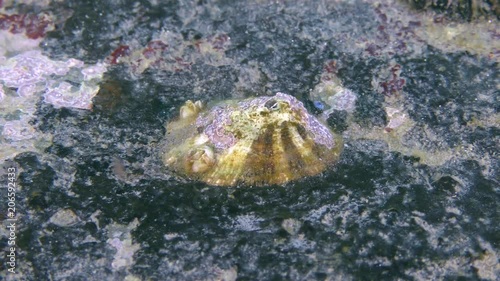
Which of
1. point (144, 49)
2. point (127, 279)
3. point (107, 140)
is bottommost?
point (127, 279)

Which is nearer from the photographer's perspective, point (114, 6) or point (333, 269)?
point (333, 269)

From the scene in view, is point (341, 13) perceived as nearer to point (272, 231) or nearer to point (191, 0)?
point (191, 0)

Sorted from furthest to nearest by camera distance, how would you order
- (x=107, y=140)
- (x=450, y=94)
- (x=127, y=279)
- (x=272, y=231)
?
1. (x=450, y=94)
2. (x=107, y=140)
3. (x=272, y=231)
4. (x=127, y=279)

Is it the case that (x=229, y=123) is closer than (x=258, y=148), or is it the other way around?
(x=258, y=148)

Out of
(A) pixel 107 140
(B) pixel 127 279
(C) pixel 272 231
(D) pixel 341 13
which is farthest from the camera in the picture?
(D) pixel 341 13

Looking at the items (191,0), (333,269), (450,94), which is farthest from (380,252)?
(191,0)

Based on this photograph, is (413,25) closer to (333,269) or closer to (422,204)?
(422,204)

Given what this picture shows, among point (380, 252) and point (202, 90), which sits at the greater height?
point (202, 90)
